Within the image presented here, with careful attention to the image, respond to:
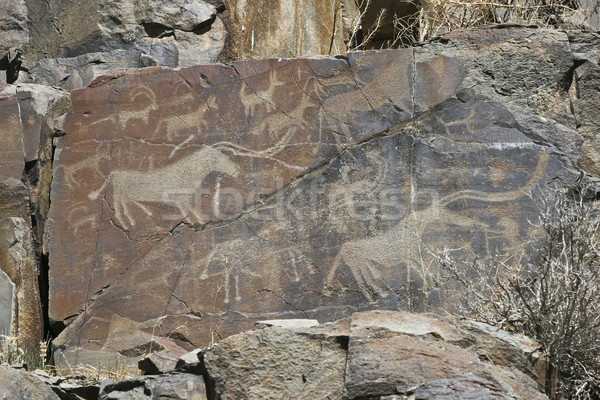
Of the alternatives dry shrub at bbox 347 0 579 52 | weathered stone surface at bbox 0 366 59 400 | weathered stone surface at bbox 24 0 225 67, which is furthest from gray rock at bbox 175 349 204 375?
dry shrub at bbox 347 0 579 52

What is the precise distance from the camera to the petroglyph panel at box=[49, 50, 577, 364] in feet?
15.3

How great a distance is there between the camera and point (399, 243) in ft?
15.3

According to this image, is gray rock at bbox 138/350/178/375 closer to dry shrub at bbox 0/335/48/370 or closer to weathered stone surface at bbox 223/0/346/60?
dry shrub at bbox 0/335/48/370

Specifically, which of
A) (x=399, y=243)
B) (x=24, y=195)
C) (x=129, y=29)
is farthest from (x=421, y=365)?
(x=129, y=29)

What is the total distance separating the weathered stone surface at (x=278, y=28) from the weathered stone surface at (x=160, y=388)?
9.34 ft

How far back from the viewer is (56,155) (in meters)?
5.04

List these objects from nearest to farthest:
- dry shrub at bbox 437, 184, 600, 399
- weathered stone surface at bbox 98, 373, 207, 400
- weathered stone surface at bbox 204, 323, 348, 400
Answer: weathered stone surface at bbox 204, 323, 348, 400 < weathered stone surface at bbox 98, 373, 207, 400 < dry shrub at bbox 437, 184, 600, 399

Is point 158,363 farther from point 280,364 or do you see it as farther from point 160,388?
point 280,364

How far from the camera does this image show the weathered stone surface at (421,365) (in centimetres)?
296

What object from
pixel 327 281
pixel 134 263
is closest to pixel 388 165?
pixel 327 281

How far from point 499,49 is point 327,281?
161cm

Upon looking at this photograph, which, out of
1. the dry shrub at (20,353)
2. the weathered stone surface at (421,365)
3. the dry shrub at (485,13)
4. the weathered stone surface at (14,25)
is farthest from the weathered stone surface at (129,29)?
the weathered stone surface at (421,365)

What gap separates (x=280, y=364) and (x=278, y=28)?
11.0 feet

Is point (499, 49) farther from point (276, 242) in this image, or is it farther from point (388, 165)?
point (276, 242)
